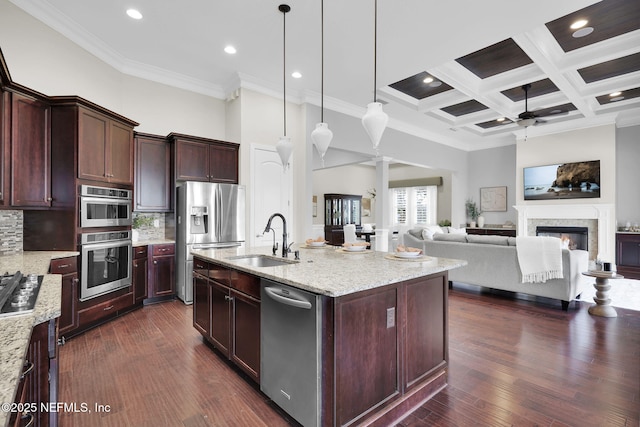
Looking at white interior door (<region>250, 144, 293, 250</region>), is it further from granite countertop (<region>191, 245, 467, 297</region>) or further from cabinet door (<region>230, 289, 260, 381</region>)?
cabinet door (<region>230, 289, 260, 381</region>)

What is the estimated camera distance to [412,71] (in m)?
4.49

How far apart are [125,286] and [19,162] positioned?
166cm

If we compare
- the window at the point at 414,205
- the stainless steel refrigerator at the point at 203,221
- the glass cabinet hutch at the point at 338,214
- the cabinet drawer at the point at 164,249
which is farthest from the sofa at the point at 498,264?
the window at the point at 414,205

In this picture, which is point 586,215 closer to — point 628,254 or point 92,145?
point 628,254

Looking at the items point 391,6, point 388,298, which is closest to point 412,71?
point 391,6

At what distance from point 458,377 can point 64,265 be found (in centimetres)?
362

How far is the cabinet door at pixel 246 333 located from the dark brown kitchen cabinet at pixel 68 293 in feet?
6.07

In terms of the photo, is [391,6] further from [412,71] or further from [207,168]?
[207,168]

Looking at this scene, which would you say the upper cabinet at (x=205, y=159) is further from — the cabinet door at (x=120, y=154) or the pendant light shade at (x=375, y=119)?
the pendant light shade at (x=375, y=119)

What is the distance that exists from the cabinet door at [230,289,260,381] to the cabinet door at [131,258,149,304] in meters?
2.27

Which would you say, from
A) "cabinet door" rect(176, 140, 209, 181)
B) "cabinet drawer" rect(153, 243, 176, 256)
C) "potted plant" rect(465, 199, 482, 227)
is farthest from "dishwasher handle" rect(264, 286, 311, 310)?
"potted plant" rect(465, 199, 482, 227)

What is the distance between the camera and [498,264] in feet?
14.7

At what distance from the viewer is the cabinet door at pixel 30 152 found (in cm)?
285

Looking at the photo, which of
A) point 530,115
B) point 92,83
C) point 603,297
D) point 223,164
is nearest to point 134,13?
point 92,83
